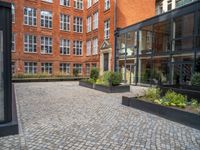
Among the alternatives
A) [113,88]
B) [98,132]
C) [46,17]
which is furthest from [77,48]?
[98,132]

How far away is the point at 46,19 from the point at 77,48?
21.7ft

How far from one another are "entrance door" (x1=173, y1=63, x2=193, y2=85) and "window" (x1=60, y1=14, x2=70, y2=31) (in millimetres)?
19427

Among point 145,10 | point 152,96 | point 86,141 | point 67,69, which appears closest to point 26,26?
point 67,69

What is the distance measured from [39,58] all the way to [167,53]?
19.0 metres

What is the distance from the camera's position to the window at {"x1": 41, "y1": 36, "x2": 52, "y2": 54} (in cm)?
2766

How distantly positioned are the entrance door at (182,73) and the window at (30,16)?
69.7 feet

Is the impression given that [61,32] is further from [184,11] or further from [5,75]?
[5,75]

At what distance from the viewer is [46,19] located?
27.7 m

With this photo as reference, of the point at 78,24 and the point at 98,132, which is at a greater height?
the point at 78,24

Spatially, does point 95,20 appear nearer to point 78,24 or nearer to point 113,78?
point 78,24

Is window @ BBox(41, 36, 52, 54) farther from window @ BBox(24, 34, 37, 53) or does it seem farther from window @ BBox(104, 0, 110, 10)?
window @ BBox(104, 0, 110, 10)

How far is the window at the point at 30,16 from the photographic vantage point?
2634 centimetres

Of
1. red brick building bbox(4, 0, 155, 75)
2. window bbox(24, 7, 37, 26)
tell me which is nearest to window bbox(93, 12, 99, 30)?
red brick building bbox(4, 0, 155, 75)

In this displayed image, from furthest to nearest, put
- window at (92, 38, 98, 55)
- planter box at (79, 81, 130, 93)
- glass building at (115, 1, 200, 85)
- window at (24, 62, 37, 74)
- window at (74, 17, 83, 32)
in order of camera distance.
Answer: window at (74, 17, 83, 32)
window at (92, 38, 98, 55)
window at (24, 62, 37, 74)
glass building at (115, 1, 200, 85)
planter box at (79, 81, 130, 93)
